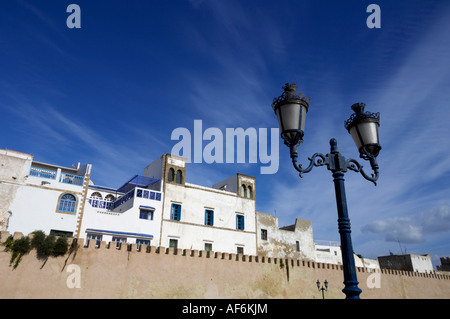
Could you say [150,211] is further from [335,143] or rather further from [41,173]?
[335,143]

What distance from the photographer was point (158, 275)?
1955 cm

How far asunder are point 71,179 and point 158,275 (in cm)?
828

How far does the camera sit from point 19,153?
2089 centimetres

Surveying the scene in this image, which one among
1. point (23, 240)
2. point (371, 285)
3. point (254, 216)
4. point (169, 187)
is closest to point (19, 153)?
point (23, 240)

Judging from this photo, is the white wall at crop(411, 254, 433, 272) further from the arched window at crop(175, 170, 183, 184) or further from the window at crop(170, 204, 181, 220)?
the arched window at crop(175, 170, 183, 184)

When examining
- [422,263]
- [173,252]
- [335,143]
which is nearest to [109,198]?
[173,252]

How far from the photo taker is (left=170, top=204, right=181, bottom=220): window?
81.4 feet

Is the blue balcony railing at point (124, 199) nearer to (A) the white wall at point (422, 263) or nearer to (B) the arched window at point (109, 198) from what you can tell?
(B) the arched window at point (109, 198)

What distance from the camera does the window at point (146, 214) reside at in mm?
23025

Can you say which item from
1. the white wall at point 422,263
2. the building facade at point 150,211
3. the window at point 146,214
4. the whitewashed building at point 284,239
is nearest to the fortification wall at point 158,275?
the building facade at point 150,211

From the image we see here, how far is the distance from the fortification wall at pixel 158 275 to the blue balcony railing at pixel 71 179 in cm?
489

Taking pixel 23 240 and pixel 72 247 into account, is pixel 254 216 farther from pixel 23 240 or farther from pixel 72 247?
pixel 23 240

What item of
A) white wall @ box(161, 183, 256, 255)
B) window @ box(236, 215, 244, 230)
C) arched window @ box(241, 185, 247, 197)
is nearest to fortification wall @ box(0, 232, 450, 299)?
white wall @ box(161, 183, 256, 255)
